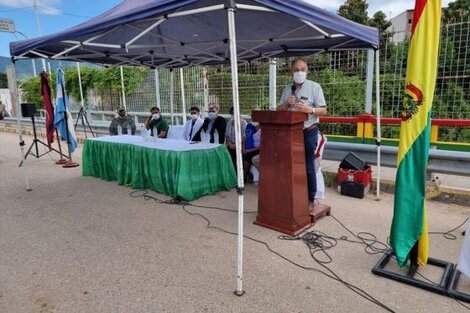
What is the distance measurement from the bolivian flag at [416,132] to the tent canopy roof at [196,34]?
2.87 ft

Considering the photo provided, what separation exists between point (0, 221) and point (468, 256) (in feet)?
16.6

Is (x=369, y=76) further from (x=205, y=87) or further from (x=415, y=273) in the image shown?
(x=205, y=87)

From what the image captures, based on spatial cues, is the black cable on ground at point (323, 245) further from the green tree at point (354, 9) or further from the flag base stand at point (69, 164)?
the green tree at point (354, 9)

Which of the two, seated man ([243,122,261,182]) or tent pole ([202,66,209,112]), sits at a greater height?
tent pole ([202,66,209,112])

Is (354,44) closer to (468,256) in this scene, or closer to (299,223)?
(299,223)

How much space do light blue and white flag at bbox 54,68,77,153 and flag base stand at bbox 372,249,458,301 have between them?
7.13 m

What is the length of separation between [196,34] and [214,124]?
167cm

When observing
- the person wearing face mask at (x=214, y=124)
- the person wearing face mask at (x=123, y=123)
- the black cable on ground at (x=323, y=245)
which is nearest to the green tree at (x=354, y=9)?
the person wearing face mask at (x=123, y=123)

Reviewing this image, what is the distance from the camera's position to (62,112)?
25.8 feet

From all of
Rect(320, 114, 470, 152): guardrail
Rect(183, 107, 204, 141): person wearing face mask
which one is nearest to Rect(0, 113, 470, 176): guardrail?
Rect(320, 114, 470, 152): guardrail

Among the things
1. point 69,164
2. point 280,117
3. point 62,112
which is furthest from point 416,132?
point 62,112

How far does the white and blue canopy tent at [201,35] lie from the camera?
304cm

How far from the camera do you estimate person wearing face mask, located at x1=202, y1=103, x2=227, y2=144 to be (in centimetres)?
648

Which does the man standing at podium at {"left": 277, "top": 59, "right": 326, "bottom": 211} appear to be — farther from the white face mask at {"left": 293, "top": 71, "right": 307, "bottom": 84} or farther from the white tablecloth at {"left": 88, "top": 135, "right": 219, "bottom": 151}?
the white tablecloth at {"left": 88, "top": 135, "right": 219, "bottom": 151}
